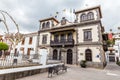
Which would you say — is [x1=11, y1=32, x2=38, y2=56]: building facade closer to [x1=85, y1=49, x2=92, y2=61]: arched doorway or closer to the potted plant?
the potted plant

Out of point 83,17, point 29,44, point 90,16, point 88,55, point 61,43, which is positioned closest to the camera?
point 88,55

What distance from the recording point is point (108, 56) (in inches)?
1254

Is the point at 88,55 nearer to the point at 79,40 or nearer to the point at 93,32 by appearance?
the point at 79,40

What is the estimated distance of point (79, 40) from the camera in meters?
17.1

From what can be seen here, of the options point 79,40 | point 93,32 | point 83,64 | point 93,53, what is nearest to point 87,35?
point 93,32

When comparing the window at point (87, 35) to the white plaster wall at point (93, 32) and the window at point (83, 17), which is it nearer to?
the white plaster wall at point (93, 32)

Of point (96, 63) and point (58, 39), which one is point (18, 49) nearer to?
point (58, 39)

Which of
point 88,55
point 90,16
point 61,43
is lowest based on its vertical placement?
point 88,55

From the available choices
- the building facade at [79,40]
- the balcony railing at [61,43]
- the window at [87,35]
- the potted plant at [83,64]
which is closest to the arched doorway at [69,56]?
the building facade at [79,40]

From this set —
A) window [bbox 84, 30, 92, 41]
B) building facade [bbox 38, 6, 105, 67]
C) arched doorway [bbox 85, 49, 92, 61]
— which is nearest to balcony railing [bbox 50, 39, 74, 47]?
building facade [bbox 38, 6, 105, 67]

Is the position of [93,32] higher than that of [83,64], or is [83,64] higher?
[93,32]

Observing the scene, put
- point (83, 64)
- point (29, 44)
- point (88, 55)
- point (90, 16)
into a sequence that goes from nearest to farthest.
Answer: point (83, 64) < point (88, 55) < point (90, 16) < point (29, 44)

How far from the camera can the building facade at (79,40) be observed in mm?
15258

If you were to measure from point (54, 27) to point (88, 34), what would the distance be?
8.13 m
